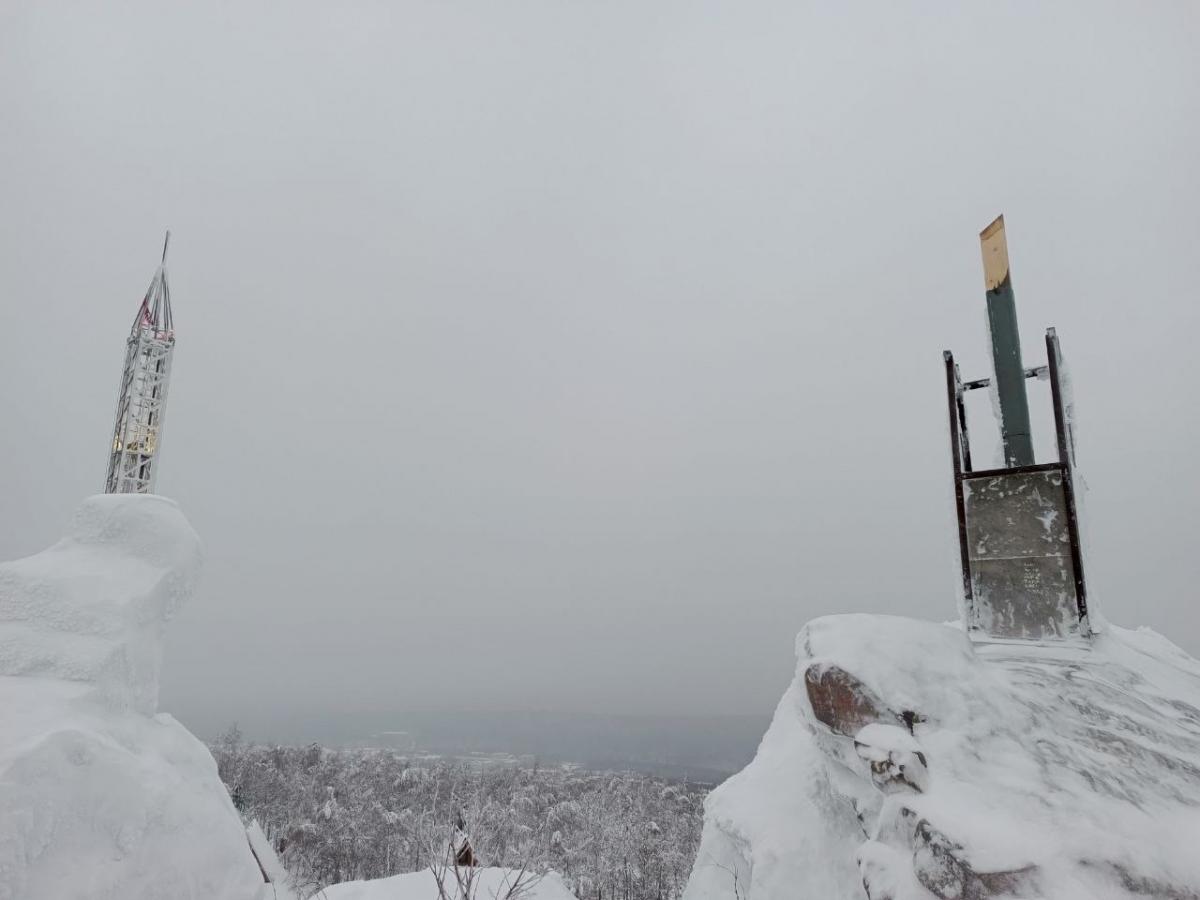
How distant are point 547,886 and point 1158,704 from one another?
14205 mm

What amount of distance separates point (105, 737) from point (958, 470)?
1802cm

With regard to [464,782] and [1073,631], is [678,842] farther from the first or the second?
[1073,631]

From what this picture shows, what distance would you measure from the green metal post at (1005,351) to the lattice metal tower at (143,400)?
32696 millimetres

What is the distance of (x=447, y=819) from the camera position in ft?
227

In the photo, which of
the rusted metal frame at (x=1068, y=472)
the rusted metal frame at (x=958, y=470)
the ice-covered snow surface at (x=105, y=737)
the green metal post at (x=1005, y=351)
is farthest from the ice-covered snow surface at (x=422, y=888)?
the green metal post at (x=1005, y=351)

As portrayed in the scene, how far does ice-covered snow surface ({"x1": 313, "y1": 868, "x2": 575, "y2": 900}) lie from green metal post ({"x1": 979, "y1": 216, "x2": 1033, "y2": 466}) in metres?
14.8

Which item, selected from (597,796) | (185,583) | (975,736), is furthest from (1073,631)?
(597,796)

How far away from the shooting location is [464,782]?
297 feet

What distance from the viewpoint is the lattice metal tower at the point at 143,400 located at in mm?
28266

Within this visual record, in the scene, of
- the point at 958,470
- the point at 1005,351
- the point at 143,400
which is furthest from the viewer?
the point at 143,400

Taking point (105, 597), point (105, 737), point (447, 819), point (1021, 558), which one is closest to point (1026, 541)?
point (1021, 558)

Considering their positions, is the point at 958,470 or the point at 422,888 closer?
the point at 958,470

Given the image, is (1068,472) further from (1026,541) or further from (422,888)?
(422,888)

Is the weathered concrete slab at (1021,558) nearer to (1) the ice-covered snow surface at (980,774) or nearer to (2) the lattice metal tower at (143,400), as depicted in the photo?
(1) the ice-covered snow surface at (980,774)
